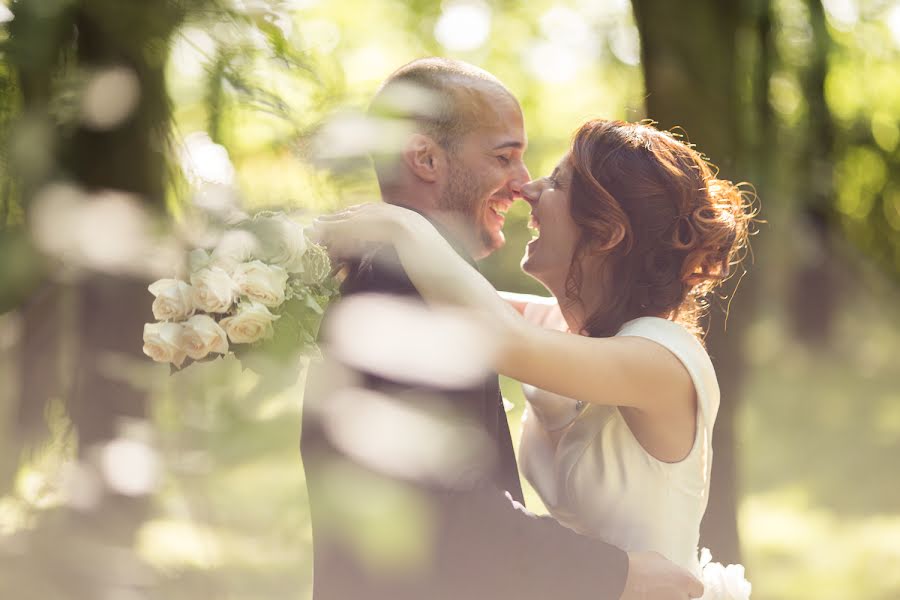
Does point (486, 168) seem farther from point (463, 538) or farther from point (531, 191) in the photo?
point (463, 538)

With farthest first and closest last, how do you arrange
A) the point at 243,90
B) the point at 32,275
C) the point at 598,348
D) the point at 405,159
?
the point at 32,275
the point at 243,90
the point at 405,159
the point at 598,348

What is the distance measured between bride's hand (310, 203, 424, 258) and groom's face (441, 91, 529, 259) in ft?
1.15

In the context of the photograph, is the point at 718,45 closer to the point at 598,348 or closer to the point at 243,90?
the point at 243,90

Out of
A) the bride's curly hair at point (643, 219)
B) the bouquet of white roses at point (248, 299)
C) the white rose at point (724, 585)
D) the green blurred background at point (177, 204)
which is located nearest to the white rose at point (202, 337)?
the bouquet of white roses at point (248, 299)

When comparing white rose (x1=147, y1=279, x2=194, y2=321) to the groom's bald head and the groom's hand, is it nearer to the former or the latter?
the groom's bald head

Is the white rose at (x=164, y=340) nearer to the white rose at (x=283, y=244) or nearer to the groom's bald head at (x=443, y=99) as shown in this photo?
the white rose at (x=283, y=244)

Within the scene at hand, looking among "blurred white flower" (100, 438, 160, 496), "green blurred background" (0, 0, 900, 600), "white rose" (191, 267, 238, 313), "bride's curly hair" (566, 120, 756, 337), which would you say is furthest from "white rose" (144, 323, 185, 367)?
"blurred white flower" (100, 438, 160, 496)

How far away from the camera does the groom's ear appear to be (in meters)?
3.11

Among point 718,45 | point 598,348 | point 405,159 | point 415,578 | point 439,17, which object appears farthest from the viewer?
point 439,17

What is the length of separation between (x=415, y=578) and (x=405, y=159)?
1.28 m

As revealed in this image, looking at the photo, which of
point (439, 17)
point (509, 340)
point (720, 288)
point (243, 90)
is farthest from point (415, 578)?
point (439, 17)

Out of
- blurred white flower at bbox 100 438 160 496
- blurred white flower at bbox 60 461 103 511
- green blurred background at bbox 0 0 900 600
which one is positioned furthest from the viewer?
blurred white flower at bbox 100 438 160 496

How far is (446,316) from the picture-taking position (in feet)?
9.02

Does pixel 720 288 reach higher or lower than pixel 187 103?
higher
